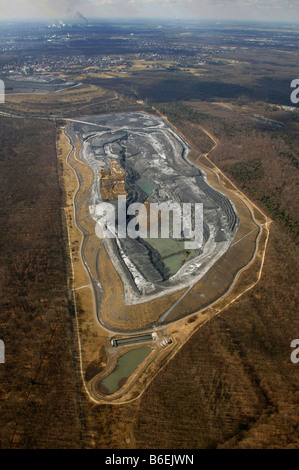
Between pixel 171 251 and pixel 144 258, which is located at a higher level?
pixel 144 258

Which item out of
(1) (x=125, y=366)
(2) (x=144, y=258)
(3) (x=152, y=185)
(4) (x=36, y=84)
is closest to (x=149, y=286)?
(2) (x=144, y=258)

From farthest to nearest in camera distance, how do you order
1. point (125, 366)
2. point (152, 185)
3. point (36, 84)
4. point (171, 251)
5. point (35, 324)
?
point (36, 84) < point (152, 185) < point (171, 251) < point (35, 324) < point (125, 366)

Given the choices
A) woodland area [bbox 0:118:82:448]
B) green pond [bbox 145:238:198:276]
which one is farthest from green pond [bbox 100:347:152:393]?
green pond [bbox 145:238:198:276]

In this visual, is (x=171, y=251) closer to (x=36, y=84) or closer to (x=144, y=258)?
(x=144, y=258)

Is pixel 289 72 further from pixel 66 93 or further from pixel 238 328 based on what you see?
pixel 238 328

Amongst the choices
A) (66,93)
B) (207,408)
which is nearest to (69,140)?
(66,93)

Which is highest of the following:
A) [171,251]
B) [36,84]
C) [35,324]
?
[36,84]

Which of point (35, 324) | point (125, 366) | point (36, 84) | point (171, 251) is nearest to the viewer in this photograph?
point (125, 366)
